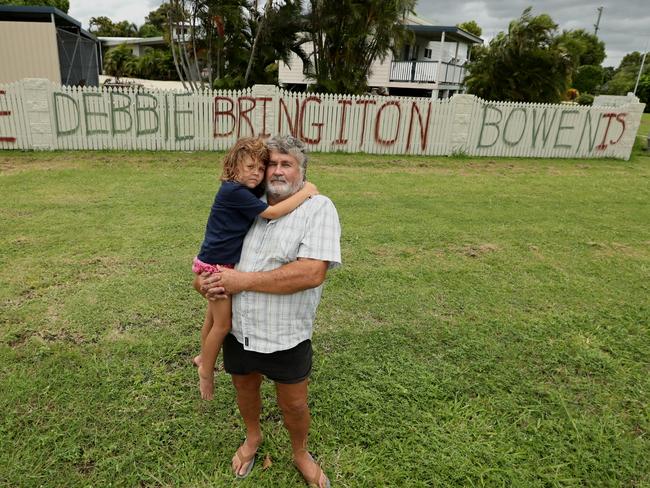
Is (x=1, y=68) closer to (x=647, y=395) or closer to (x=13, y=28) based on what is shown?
(x=13, y=28)

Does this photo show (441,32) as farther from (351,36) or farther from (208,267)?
(208,267)

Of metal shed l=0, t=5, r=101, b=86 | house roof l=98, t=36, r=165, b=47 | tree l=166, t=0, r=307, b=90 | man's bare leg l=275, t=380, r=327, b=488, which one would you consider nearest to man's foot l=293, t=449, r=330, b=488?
man's bare leg l=275, t=380, r=327, b=488

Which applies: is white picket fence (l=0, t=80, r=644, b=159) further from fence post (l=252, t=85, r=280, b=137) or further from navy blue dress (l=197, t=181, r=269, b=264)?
navy blue dress (l=197, t=181, r=269, b=264)

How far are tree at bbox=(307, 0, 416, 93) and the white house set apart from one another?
257 inches

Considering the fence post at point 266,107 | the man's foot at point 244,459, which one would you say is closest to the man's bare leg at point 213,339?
the man's foot at point 244,459

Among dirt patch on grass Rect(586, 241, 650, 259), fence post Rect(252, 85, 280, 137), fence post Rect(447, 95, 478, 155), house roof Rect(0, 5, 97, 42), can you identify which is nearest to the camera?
dirt patch on grass Rect(586, 241, 650, 259)

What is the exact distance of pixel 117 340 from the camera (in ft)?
10.9

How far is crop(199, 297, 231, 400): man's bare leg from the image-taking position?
2.02 metres

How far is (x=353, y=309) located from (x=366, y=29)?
12.6 metres

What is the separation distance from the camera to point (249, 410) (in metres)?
2.29

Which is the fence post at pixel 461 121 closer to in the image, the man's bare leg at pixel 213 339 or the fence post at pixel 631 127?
the fence post at pixel 631 127

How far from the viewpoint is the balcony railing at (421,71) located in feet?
75.0

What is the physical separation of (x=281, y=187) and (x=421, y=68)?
2346 cm

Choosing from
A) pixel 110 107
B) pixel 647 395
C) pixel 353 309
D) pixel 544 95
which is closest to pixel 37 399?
pixel 353 309
